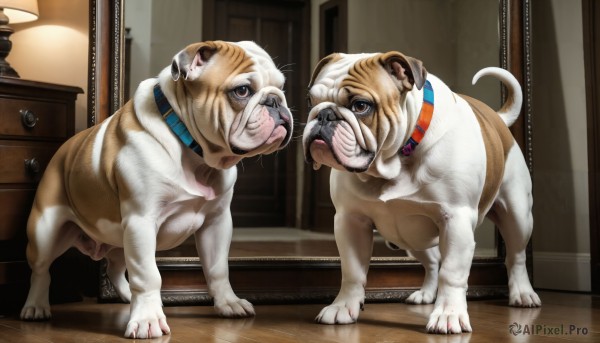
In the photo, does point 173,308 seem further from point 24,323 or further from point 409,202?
point 409,202

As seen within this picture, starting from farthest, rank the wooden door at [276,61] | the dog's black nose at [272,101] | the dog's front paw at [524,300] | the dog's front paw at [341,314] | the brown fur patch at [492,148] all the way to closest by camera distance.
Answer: the wooden door at [276,61], the dog's front paw at [524,300], the brown fur patch at [492,148], the dog's front paw at [341,314], the dog's black nose at [272,101]

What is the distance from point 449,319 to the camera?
2.28 meters

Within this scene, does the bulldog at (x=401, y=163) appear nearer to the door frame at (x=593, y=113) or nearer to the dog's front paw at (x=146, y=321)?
the dog's front paw at (x=146, y=321)

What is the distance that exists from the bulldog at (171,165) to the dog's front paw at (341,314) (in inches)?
11.1

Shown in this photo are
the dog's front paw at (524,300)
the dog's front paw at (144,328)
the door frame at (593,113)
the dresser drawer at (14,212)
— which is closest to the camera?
the dog's front paw at (144,328)

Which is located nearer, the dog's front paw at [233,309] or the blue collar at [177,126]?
the blue collar at [177,126]

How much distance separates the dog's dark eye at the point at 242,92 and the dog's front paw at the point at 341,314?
70 cm

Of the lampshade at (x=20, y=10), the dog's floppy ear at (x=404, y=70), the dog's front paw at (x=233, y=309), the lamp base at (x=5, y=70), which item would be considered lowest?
the dog's front paw at (x=233, y=309)

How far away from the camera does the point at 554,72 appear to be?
11.7 feet

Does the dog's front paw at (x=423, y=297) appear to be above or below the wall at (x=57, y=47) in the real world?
below

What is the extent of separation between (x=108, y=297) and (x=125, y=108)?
0.86 m

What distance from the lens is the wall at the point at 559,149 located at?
11.4ft

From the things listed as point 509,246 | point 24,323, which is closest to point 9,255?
point 24,323

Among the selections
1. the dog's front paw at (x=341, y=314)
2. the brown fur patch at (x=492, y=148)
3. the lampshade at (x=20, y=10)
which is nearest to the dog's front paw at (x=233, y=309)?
the dog's front paw at (x=341, y=314)
